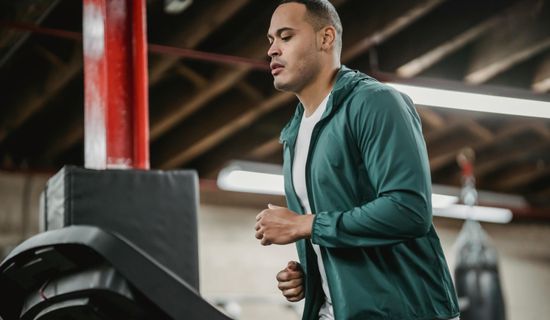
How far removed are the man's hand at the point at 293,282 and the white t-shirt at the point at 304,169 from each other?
0.25ft

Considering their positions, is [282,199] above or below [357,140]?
above

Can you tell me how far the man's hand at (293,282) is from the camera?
213 centimetres

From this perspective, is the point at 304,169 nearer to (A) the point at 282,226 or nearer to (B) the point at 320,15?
(A) the point at 282,226

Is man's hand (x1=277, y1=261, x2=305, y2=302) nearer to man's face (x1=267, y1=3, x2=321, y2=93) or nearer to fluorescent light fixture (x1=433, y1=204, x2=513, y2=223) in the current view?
man's face (x1=267, y1=3, x2=321, y2=93)

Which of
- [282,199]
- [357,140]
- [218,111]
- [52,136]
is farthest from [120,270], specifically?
[282,199]

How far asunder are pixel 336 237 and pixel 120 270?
0.52 m

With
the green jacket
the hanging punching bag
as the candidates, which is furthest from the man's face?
the hanging punching bag

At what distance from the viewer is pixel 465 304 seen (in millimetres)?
9578

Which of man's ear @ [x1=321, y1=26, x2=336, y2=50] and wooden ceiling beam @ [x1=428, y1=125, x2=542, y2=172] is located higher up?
wooden ceiling beam @ [x1=428, y1=125, x2=542, y2=172]

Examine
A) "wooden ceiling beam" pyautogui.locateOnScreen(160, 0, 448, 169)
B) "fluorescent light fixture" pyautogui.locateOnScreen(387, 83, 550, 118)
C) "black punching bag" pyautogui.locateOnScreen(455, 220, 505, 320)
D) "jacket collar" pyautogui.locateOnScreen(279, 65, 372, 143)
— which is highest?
"wooden ceiling beam" pyautogui.locateOnScreen(160, 0, 448, 169)

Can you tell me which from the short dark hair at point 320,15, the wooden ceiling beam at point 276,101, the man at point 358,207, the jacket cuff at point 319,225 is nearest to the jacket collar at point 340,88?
the man at point 358,207

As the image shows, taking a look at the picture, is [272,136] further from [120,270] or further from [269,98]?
[120,270]

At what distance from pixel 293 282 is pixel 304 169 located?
0.99ft

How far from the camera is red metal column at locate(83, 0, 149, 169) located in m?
4.24
